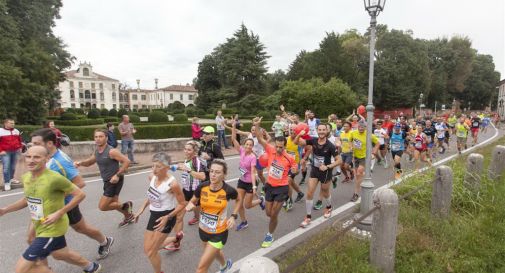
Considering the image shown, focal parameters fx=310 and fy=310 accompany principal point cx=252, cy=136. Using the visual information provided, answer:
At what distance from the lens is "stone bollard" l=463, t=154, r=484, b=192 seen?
6652 mm

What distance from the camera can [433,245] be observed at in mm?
4629

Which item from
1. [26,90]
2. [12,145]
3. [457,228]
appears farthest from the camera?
[26,90]

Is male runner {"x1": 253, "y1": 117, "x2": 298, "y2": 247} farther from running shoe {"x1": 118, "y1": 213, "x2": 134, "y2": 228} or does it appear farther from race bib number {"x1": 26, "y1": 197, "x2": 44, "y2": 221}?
race bib number {"x1": 26, "y1": 197, "x2": 44, "y2": 221}

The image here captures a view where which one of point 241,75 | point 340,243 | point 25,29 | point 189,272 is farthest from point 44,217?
point 241,75

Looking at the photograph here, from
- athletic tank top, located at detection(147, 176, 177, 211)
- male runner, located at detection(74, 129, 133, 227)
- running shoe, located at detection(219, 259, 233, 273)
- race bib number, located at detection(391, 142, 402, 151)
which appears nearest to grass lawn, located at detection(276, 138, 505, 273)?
running shoe, located at detection(219, 259, 233, 273)

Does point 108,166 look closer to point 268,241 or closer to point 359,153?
point 268,241

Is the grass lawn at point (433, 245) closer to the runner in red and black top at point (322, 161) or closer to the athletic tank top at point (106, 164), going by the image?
the runner in red and black top at point (322, 161)

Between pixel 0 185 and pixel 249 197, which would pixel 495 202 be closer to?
pixel 249 197

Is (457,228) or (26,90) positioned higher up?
(26,90)

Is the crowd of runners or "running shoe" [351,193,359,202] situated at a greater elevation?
the crowd of runners

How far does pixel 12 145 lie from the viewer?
27.4 ft

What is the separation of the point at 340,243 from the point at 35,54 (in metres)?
21.9

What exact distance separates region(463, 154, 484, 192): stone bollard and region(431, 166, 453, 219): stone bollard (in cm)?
164

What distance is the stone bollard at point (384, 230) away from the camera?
388 cm
